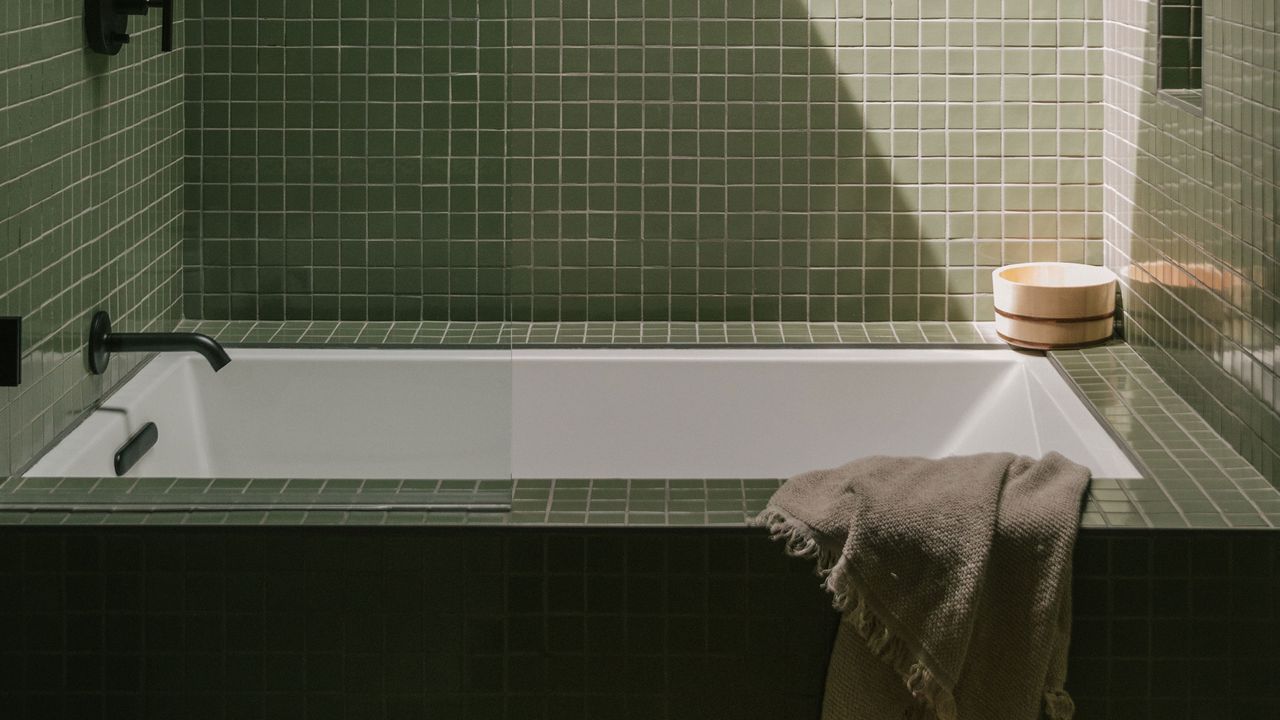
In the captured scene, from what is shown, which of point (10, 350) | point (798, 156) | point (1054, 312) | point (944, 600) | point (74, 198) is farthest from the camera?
point (798, 156)

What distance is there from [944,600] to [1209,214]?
1.05m

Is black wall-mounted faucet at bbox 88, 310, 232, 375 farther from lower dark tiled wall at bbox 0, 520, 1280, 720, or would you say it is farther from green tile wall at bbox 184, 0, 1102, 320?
green tile wall at bbox 184, 0, 1102, 320

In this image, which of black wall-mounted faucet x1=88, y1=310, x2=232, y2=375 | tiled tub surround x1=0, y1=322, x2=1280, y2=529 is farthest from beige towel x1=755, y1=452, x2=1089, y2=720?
black wall-mounted faucet x1=88, y1=310, x2=232, y2=375

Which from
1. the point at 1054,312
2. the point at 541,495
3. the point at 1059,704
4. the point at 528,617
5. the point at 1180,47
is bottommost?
the point at 1059,704

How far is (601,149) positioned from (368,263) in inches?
36.5

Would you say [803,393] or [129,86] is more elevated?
[129,86]

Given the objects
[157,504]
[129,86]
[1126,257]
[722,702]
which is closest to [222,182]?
[129,86]

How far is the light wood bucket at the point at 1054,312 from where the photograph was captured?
3428 millimetres

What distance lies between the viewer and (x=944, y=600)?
2.25 metres

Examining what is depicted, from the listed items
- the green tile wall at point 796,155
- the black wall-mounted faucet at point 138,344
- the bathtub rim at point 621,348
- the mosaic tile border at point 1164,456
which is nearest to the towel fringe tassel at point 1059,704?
the mosaic tile border at point 1164,456

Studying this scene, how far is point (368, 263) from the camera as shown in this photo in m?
2.86

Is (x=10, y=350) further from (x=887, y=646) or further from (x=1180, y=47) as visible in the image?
(x=1180, y=47)

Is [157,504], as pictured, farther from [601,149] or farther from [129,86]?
[601,149]

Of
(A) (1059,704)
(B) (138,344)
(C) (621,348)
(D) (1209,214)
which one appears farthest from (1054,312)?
(B) (138,344)
